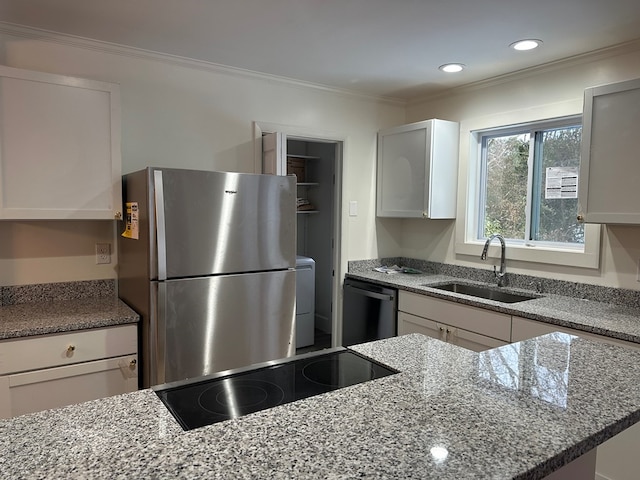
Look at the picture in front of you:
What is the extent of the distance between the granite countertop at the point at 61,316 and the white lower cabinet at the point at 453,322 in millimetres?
1793

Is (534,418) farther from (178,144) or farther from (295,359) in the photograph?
(178,144)

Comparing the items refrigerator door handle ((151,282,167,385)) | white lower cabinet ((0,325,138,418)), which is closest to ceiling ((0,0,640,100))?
refrigerator door handle ((151,282,167,385))

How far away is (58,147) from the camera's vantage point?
7.26 ft

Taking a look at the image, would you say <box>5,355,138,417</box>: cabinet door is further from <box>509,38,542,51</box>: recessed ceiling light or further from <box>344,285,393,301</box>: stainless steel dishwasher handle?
<box>509,38,542,51</box>: recessed ceiling light

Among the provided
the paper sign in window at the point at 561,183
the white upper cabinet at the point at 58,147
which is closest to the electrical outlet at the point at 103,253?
the white upper cabinet at the point at 58,147

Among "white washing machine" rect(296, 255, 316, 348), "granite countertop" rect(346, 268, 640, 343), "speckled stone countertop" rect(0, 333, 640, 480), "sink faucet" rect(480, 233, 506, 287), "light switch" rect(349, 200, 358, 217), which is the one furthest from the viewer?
"white washing machine" rect(296, 255, 316, 348)

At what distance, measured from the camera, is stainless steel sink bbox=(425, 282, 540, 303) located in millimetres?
2887

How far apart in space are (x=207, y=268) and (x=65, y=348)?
744 mm

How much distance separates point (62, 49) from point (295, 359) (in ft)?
7.38

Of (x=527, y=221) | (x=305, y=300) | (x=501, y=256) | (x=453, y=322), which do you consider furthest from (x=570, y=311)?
(x=305, y=300)

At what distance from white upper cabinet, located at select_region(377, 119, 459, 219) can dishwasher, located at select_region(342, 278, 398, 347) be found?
67 cm

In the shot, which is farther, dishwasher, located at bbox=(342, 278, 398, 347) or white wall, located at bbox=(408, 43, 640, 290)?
dishwasher, located at bbox=(342, 278, 398, 347)

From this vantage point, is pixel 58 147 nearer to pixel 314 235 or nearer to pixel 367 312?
pixel 367 312

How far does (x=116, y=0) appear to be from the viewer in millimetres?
2004
